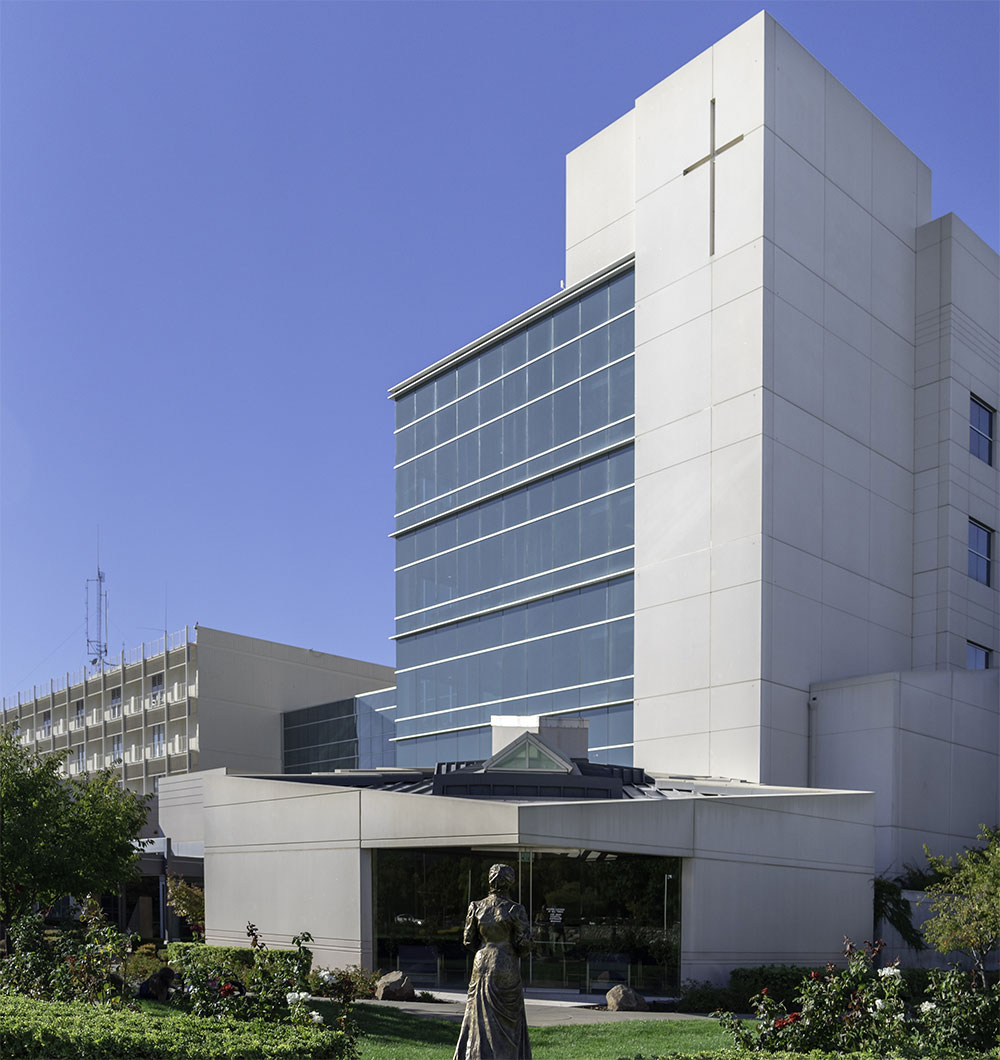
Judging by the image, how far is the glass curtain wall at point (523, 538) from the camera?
140 feet

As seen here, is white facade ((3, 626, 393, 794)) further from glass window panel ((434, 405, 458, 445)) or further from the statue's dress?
the statue's dress

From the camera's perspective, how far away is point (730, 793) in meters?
32.6

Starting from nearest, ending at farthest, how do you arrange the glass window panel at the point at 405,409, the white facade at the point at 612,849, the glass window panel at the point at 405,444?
the white facade at the point at 612,849, the glass window panel at the point at 405,444, the glass window panel at the point at 405,409

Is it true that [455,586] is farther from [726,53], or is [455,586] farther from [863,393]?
[726,53]

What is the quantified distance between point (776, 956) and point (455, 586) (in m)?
23.0

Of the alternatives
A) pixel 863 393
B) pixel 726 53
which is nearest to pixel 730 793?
pixel 863 393

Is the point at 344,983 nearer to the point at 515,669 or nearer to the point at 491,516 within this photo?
the point at 515,669

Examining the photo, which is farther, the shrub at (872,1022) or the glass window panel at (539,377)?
the glass window panel at (539,377)

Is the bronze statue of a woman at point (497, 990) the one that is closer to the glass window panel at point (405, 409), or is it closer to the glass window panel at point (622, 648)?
the glass window panel at point (622, 648)

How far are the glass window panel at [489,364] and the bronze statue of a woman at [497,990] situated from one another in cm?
3743

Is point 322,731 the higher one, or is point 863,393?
point 863,393

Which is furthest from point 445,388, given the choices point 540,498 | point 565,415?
point 540,498

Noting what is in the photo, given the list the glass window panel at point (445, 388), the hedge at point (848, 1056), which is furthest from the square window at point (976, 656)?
the hedge at point (848, 1056)

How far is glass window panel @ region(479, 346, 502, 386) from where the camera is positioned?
48375mm
